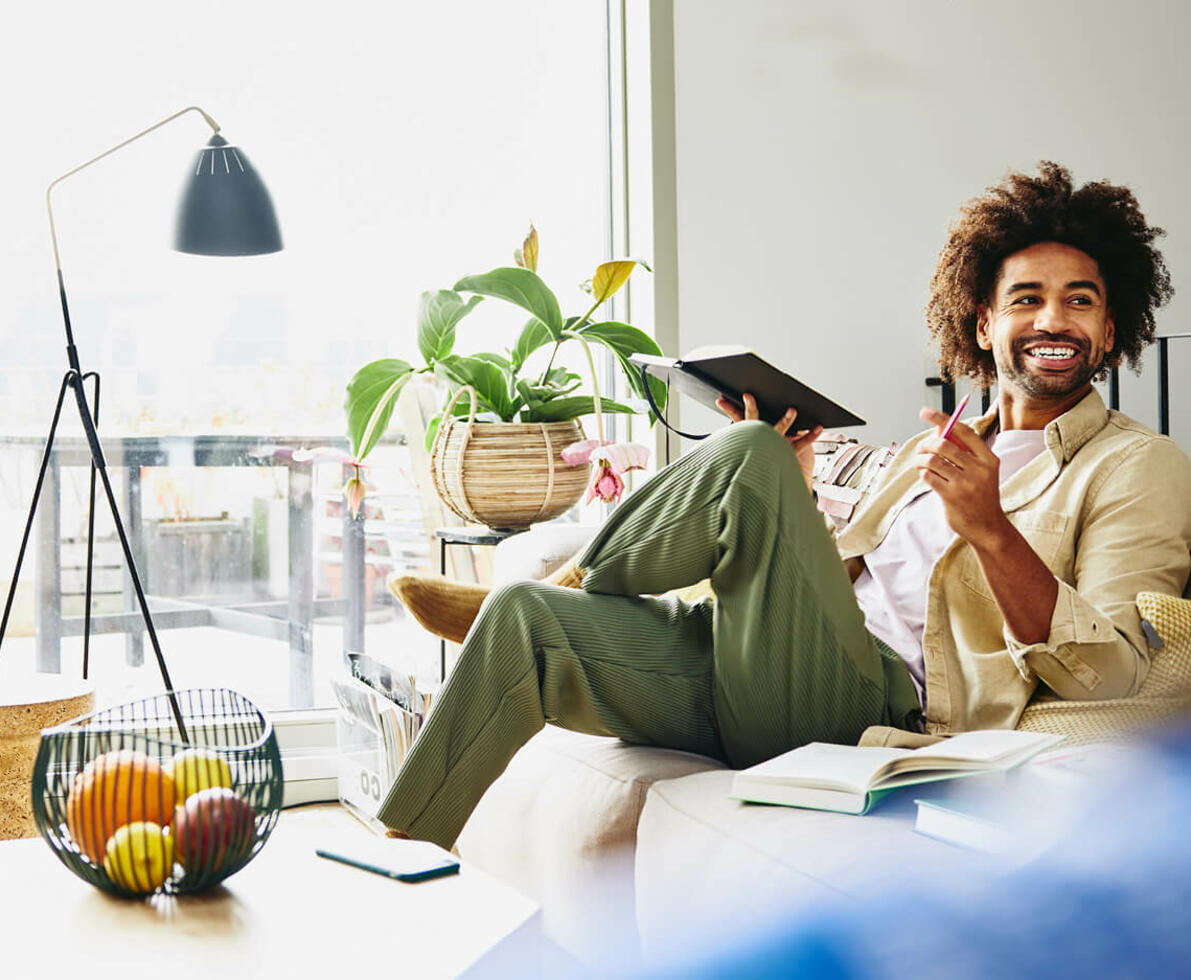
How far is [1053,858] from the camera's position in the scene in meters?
0.51

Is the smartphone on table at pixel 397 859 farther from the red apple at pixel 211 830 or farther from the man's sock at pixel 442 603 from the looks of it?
the man's sock at pixel 442 603

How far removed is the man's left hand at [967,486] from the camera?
1559mm

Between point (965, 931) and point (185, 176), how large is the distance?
2.36m

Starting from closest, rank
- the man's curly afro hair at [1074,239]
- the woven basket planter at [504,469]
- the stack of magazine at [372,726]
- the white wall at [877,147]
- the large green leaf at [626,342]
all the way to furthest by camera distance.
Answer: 1. the man's curly afro hair at [1074,239]
2. the stack of magazine at [372,726]
3. the woven basket planter at [504,469]
4. the large green leaf at [626,342]
5. the white wall at [877,147]

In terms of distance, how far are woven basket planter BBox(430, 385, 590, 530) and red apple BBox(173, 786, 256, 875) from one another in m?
1.57

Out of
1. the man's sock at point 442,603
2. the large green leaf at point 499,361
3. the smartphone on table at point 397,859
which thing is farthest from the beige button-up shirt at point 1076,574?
the large green leaf at point 499,361

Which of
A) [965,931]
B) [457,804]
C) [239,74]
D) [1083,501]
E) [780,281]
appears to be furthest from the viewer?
[780,281]

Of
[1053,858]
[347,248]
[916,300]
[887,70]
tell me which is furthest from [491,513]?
[1053,858]

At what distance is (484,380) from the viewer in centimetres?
263

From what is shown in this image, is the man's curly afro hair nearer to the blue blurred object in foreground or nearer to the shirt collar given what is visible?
the shirt collar

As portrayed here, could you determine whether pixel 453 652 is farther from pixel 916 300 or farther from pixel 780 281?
pixel 916 300

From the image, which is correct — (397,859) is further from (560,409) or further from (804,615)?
(560,409)

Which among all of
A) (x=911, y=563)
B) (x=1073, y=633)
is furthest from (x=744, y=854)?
(x=911, y=563)

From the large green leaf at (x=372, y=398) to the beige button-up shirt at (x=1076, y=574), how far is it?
1.32 meters
